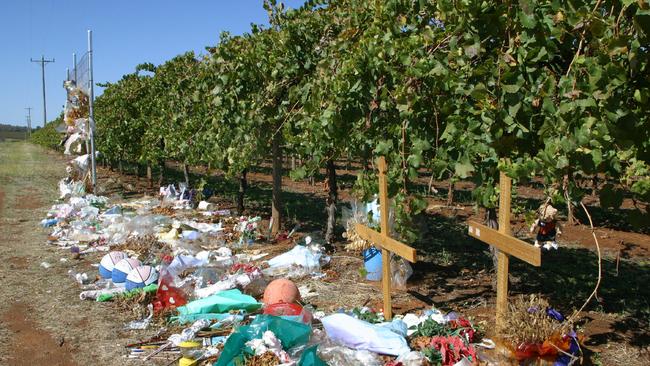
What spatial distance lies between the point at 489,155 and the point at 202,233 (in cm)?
616

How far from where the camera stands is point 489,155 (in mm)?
3641

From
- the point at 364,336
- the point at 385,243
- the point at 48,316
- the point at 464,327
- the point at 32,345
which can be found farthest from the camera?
the point at 48,316

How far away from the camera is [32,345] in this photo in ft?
15.7

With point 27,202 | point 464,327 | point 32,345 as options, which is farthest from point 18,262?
point 27,202

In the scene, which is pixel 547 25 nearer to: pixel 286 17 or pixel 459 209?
pixel 286 17

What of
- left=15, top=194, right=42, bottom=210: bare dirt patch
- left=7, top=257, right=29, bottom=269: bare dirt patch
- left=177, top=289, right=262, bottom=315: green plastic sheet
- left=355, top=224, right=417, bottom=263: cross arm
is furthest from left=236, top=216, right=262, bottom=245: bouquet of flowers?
left=15, top=194, right=42, bottom=210: bare dirt patch

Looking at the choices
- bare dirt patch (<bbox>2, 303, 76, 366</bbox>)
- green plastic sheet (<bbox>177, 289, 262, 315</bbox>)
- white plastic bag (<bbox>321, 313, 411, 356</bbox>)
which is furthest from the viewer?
green plastic sheet (<bbox>177, 289, 262, 315</bbox>)

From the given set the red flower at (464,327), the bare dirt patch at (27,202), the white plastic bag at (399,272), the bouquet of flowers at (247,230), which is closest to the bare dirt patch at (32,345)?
the red flower at (464,327)

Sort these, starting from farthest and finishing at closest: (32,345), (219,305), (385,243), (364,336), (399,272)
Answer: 1. (399,272)
2. (219,305)
3. (385,243)
4. (32,345)
5. (364,336)

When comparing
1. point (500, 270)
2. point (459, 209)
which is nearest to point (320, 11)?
point (500, 270)

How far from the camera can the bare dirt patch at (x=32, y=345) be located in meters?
4.45

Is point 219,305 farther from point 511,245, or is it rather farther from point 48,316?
point 511,245

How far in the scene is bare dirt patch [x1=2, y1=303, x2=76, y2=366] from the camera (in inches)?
175

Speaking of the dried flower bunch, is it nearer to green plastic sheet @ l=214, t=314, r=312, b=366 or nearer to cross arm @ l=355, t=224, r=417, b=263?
cross arm @ l=355, t=224, r=417, b=263
